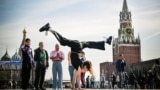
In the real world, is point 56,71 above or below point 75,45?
below

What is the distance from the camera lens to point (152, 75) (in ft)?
35.3

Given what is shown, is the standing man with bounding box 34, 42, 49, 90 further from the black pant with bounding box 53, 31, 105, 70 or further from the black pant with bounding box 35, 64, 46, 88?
the black pant with bounding box 53, 31, 105, 70

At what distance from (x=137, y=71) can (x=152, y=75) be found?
666 inches

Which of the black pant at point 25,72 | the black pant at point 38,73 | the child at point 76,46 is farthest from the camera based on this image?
the child at point 76,46

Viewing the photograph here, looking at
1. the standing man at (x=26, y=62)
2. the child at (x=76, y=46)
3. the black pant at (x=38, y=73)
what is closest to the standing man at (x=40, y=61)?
the black pant at (x=38, y=73)

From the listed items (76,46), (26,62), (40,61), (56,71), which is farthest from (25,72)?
(76,46)

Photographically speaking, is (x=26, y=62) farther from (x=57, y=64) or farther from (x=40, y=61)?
(x=57, y=64)

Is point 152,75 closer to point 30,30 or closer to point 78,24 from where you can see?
point 78,24

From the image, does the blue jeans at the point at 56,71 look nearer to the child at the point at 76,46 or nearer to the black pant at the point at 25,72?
the child at the point at 76,46

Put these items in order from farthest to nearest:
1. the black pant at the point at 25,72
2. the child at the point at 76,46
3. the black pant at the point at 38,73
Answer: the child at the point at 76,46, the black pant at the point at 38,73, the black pant at the point at 25,72

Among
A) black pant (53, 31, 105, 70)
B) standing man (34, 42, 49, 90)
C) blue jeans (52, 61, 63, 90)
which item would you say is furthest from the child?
standing man (34, 42, 49, 90)

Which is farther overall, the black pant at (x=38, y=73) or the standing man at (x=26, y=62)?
the black pant at (x=38, y=73)

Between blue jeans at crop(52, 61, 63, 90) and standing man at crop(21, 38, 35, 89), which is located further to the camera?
blue jeans at crop(52, 61, 63, 90)

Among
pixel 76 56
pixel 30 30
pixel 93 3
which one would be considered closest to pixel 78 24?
pixel 93 3
